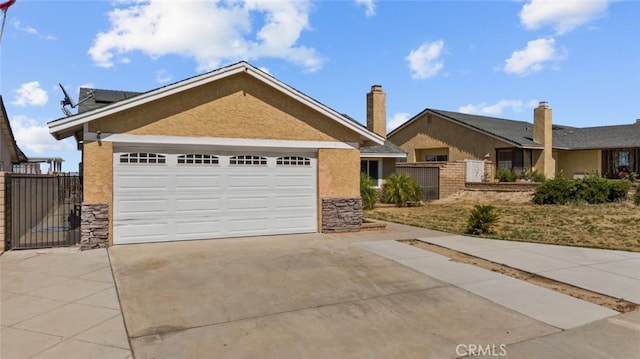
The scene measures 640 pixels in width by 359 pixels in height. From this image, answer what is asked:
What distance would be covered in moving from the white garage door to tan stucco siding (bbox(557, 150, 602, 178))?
27.0m

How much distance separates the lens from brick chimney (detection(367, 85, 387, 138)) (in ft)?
83.4

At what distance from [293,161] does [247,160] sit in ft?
4.45

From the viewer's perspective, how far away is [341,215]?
499 inches

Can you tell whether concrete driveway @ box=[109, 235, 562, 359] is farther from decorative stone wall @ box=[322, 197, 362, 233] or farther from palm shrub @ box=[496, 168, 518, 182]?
palm shrub @ box=[496, 168, 518, 182]

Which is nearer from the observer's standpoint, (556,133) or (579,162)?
(579,162)

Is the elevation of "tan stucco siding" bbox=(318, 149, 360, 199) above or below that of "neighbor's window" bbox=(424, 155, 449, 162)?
below

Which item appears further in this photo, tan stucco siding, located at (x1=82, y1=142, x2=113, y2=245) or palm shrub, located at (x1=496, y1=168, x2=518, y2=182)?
palm shrub, located at (x1=496, y1=168, x2=518, y2=182)

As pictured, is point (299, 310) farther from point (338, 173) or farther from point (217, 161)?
point (338, 173)

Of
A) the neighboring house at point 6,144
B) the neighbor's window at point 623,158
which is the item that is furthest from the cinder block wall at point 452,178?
the neighboring house at point 6,144

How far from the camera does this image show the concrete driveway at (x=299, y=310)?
4879 millimetres

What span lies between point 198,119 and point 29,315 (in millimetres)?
6237

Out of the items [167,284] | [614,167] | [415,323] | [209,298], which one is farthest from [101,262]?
[614,167]

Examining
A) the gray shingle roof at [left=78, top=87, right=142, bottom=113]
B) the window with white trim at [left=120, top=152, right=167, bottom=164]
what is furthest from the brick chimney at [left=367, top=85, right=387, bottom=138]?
the window with white trim at [left=120, top=152, right=167, bottom=164]

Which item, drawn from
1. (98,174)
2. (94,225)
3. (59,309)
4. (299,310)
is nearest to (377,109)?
(98,174)
